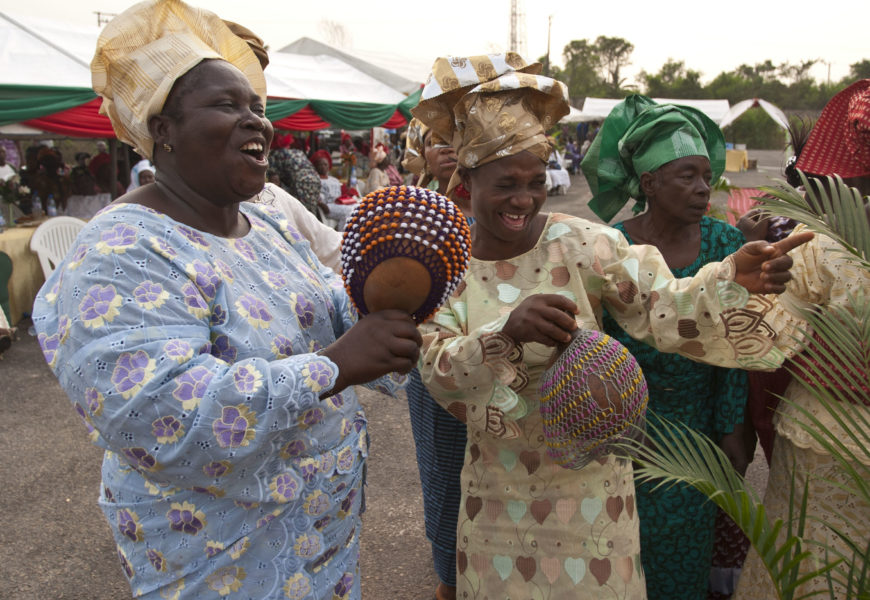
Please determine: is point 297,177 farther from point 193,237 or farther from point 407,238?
point 407,238

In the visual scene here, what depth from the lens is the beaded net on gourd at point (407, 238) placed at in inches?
55.9

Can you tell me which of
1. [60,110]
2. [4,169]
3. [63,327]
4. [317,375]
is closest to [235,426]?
[317,375]

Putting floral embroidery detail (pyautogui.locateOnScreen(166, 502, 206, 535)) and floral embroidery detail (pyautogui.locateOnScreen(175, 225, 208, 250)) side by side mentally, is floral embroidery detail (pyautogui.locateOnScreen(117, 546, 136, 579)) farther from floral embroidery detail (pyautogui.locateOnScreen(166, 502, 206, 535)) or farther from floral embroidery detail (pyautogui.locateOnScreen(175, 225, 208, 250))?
floral embroidery detail (pyautogui.locateOnScreen(175, 225, 208, 250))

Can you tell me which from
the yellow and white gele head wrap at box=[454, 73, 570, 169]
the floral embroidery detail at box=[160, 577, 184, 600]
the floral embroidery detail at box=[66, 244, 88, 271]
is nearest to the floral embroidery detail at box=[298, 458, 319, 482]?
the floral embroidery detail at box=[160, 577, 184, 600]

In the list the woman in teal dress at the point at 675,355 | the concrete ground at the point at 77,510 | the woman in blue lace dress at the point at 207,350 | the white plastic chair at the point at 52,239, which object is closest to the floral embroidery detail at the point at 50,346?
the woman in blue lace dress at the point at 207,350

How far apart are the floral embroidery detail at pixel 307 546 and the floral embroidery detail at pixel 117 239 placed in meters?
0.81

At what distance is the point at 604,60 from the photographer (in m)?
76.9

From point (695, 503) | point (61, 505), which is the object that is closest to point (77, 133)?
point (61, 505)

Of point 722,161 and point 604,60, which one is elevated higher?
point 722,161

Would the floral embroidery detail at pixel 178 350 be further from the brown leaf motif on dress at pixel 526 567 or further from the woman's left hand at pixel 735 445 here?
the woman's left hand at pixel 735 445

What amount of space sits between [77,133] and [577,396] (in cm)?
880

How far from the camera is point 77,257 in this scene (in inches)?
56.6

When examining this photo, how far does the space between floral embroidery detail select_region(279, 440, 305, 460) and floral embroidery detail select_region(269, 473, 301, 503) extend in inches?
1.7

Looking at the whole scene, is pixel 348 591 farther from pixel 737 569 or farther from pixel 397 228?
pixel 737 569
